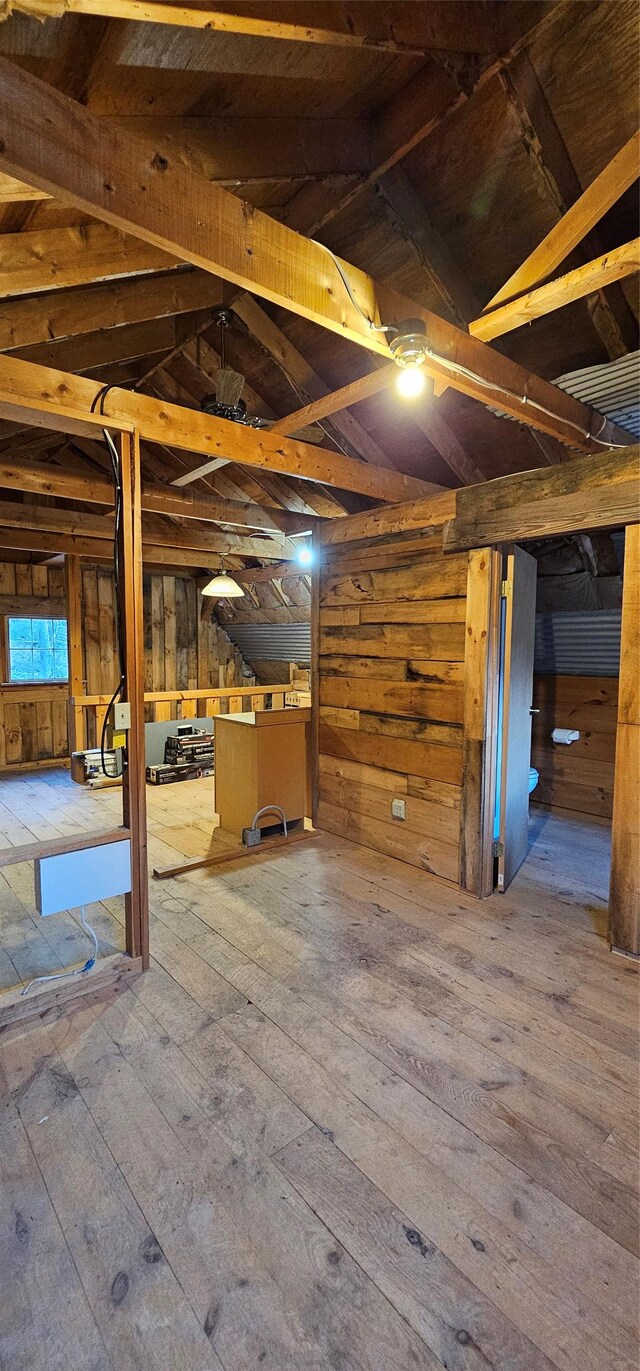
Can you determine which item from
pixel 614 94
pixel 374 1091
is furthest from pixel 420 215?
pixel 374 1091

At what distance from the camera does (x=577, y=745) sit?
410 cm

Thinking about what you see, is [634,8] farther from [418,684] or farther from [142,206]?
[418,684]

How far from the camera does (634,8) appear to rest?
140 centimetres

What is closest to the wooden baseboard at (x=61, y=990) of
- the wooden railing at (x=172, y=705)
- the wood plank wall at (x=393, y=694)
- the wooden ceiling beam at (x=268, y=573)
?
the wood plank wall at (x=393, y=694)

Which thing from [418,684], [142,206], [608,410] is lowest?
[418,684]

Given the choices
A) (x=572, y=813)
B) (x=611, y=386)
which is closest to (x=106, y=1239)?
(x=611, y=386)

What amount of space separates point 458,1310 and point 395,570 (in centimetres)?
277

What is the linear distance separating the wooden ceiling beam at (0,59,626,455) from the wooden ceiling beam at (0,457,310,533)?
1.72m

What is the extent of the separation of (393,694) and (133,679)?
154 centimetres

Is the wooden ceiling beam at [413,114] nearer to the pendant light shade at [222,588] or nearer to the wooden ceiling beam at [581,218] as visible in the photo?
the wooden ceiling beam at [581,218]

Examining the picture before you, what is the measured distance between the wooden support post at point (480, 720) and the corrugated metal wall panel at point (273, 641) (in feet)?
12.4

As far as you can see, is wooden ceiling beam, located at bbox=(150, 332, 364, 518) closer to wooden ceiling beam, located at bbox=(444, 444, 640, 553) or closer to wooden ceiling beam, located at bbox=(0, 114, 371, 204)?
wooden ceiling beam, located at bbox=(0, 114, 371, 204)

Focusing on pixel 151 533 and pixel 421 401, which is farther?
pixel 151 533

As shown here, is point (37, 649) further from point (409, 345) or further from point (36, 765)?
point (409, 345)
